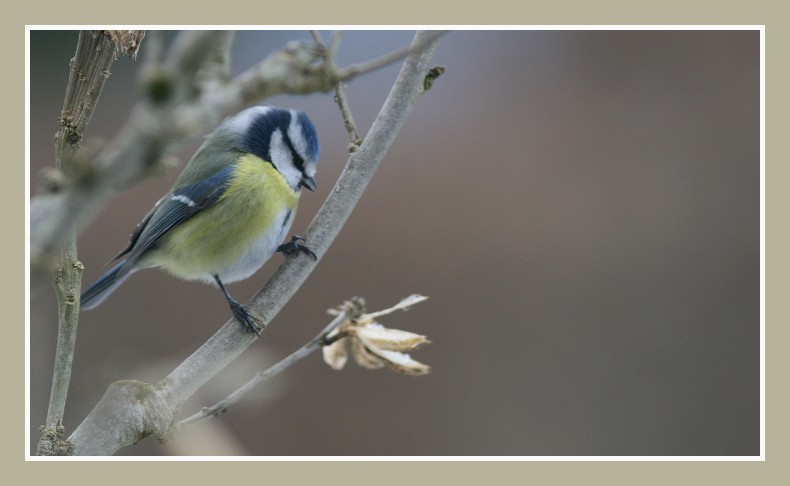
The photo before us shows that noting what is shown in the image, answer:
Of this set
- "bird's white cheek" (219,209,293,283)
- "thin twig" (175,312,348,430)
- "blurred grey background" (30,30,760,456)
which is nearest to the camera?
"thin twig" (175,312,348,430)

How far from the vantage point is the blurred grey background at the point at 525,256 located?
4.63 ft

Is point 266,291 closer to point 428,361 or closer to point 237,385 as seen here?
point 237,385


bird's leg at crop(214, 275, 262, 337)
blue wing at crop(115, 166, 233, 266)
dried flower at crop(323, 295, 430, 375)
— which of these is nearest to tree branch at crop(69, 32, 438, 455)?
bird's leg at crop(214, 275, 262, 337)

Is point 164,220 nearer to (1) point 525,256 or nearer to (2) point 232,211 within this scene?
(2) point 232,211

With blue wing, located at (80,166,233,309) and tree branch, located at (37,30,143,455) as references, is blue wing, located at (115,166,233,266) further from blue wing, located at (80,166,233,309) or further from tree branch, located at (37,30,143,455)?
tree branch, located at (37,30,143,455)

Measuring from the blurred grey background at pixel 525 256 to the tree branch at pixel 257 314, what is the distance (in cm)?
20

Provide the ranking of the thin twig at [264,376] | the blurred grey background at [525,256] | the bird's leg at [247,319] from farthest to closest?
the blurred grey background at [525,256] < the bird's leg at [247,319] < the thin twig at [264,376]

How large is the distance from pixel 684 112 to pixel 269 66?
145 cm

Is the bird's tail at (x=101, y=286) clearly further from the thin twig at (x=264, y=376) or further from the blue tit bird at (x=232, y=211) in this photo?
the thin twig at (x=264, y=376)

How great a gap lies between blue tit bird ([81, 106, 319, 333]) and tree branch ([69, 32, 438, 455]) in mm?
196

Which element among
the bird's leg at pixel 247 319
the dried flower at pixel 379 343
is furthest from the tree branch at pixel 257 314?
the dried flower at pixel 379 343

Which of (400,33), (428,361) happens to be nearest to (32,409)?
(400,33)

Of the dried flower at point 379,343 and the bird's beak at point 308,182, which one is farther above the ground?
the bird's beak at point 308,182

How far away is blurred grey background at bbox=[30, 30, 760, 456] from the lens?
4.63 ft
